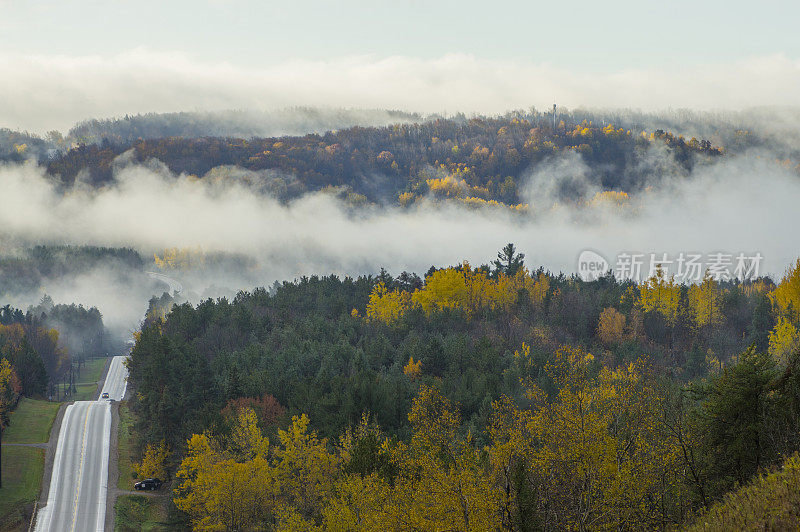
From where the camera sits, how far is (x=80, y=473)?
87.6 metres

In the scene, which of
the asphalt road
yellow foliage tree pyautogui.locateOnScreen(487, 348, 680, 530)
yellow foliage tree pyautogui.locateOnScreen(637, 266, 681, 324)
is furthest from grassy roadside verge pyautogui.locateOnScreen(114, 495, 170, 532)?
yellow foliage tree pyautogui.locateOnScreen(637, 266, 681, 324)

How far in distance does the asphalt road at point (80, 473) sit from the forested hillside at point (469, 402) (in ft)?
22.4

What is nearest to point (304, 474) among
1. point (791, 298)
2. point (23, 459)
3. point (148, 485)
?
point (148, 485)

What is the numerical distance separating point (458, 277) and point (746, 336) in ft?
157

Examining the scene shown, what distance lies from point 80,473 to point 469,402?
44438mm

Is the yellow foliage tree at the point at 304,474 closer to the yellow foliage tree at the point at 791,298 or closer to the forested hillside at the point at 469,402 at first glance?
the forested hillside at the point at 469,402

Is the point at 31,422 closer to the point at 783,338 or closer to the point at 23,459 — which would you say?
the point at 23,459

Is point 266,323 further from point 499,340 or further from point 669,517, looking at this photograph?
point 669,517

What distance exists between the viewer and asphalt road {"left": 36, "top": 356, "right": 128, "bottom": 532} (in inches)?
3004

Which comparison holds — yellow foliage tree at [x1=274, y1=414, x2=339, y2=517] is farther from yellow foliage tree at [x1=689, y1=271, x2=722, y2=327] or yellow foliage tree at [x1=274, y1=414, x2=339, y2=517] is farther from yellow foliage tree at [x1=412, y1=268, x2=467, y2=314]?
yellow foliage tree at [x1=689, y1=271, x2=722, y2=327]

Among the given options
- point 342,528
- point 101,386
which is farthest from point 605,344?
point 101,386

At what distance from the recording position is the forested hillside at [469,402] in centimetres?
3478

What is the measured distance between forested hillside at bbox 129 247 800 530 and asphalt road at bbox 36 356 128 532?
684 centimetres

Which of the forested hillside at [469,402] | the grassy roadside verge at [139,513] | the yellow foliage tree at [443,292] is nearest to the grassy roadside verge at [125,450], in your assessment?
the forested hillside at [469,402]
